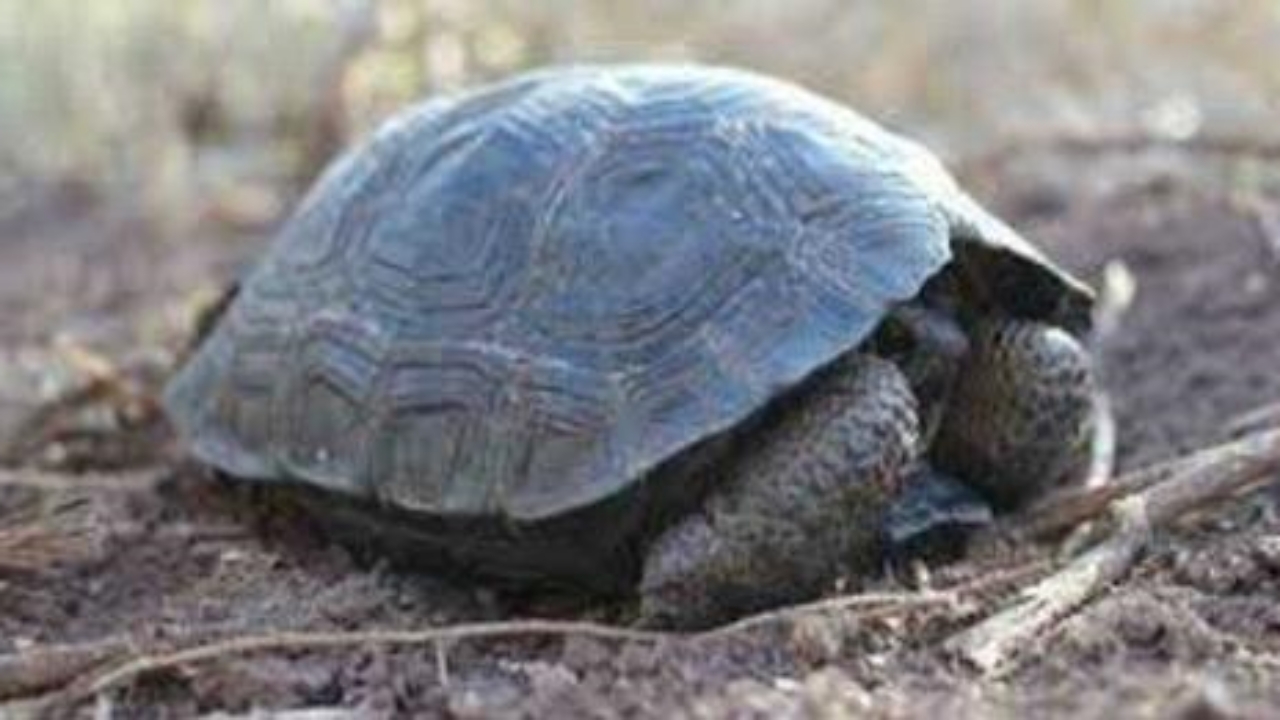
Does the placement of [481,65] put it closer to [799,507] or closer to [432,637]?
[799,507]

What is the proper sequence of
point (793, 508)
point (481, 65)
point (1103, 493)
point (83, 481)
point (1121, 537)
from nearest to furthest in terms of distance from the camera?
point (793, 508) < point (1121, 537) < point (1103, 493) < point (83, 481) < point (481, 65)

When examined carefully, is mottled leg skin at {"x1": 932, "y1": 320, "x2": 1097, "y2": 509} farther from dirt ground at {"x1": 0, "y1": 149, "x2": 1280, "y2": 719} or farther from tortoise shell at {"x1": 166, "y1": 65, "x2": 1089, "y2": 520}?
dirt ground at {"x1": 0, "y1": 149, "x2": 1280, "y2": 719}

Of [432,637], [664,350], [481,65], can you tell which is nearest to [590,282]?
[664,350]

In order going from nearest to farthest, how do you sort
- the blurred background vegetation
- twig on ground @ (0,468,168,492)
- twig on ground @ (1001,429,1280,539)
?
twig on ground @ (1001,429,1280,539) → twig on ground @ (0,468,168,492) → the blurred background vegetation

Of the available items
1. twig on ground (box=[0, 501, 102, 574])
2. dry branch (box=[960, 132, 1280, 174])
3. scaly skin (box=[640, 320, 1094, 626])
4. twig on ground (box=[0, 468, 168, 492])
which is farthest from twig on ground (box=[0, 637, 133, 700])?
dry branch (box=[960, 132, 1280, 174])

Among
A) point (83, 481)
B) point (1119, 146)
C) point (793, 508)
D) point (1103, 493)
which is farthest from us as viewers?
point (1119, 146)

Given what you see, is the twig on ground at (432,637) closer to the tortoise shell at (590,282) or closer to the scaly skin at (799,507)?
the scaly skin at (799,507)

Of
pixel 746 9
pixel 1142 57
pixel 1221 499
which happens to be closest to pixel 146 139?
pixel 746 9

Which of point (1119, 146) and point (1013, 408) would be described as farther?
point (1119, 146)
